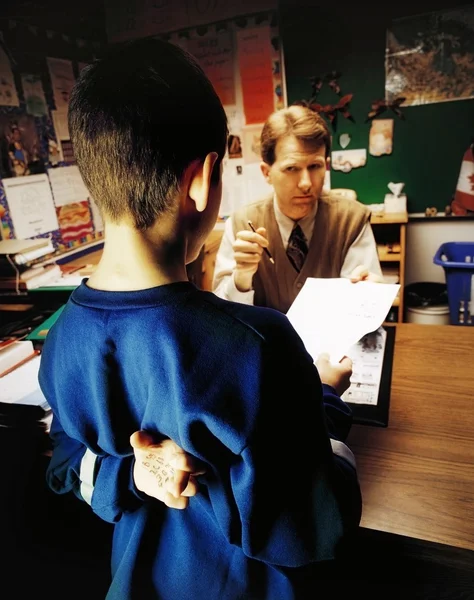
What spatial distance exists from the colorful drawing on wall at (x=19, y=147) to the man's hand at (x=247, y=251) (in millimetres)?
1292

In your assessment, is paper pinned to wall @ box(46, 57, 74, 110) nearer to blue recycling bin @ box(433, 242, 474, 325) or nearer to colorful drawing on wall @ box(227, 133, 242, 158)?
colorful drawing on wall @ box(227, 133, 242, 158)

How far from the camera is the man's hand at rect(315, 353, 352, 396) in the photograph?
72 cm

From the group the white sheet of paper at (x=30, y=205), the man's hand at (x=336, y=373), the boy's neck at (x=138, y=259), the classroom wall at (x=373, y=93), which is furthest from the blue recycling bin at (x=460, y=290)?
the boy's neck at (x=138, y=259)

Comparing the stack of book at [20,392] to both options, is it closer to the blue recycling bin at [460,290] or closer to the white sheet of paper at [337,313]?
the white sheet of paper at [337,313]

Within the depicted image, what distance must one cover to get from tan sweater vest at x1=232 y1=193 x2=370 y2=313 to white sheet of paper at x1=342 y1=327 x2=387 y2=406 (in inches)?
17.4

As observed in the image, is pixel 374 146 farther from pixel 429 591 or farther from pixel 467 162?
pixel 429 591

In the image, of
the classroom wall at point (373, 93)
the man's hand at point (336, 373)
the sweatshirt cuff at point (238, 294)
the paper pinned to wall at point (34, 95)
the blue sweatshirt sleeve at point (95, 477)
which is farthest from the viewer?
the classroom wall at point (373, 93)

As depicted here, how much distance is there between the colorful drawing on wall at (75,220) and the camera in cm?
230

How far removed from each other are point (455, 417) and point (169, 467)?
62 centimetres

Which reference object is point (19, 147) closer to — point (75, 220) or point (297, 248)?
point (75, 220)

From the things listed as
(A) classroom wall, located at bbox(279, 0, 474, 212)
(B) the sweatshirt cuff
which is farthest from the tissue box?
(B) the sweatshirt cuff

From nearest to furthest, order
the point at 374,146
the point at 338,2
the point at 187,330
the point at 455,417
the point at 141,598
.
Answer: the point at 187,330
the point at 141,598
the point at 455,417
the point at 338,2
the point at 374,146

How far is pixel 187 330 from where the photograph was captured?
1.46ft

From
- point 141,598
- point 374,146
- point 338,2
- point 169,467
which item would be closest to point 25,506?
point 141,598
